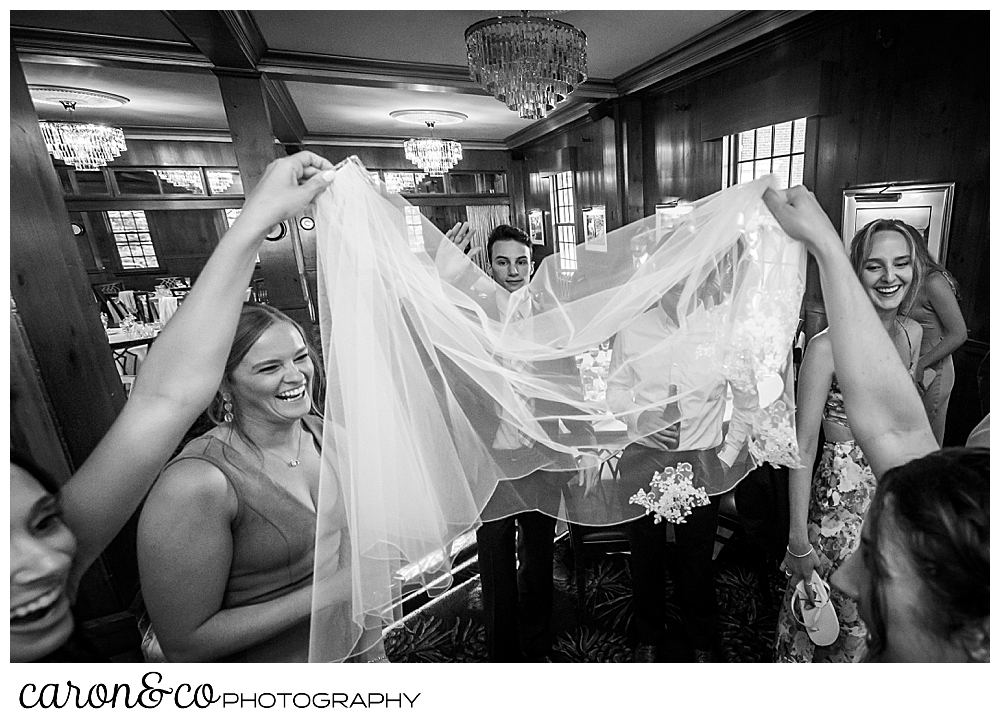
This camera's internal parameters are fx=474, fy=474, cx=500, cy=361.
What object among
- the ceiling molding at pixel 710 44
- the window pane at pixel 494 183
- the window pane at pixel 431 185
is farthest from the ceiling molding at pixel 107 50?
the window pane at pixel 494 183

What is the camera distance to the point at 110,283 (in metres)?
4.74

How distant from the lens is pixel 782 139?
2535 millimetres

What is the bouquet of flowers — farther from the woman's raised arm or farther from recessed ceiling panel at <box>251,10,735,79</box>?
recessed ceiling panel at <box>251,10,735,79</box>

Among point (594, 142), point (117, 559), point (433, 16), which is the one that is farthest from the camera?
point (594, 142)

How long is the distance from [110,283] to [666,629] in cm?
573

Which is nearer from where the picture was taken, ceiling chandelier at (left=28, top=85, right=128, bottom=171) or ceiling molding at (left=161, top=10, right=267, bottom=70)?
ceiling molding at (left=161, top=10, right=267, bottom=70)

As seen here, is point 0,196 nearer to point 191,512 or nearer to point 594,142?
point 191,512

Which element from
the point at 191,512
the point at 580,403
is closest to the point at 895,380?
the point at 580,403

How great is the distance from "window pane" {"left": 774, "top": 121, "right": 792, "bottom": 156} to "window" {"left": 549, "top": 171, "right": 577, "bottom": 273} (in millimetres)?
2158

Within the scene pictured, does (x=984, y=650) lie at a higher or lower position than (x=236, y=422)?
lower

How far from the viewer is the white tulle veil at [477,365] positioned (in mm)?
786

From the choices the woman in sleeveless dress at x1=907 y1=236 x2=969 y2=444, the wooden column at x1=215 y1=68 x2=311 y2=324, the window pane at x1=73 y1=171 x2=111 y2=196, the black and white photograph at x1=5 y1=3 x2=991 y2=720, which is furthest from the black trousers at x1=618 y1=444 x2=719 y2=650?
the window pane at x1=73 y1=171 x2=111 y2=196

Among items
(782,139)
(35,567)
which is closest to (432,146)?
(782,139)

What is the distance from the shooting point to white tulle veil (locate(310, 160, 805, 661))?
31.0 inches
